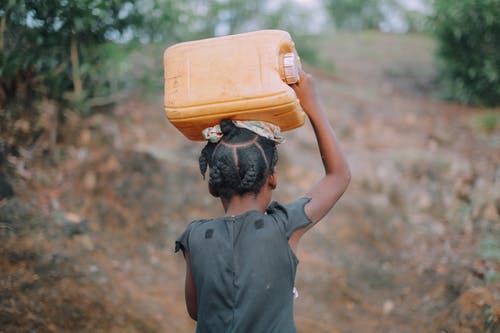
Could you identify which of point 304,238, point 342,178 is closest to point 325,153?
point 342,178

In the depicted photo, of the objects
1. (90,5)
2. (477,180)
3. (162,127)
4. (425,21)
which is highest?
(90,5)

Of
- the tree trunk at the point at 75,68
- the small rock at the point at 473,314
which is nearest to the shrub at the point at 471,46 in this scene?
the small rock at the point at 473,314

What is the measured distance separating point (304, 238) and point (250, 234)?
3256mm

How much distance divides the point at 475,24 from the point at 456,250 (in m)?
3.55

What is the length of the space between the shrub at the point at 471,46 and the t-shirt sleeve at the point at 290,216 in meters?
5.73

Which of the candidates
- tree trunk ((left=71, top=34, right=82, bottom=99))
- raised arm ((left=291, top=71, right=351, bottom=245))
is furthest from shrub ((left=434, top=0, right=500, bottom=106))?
raised arm ((left=291, top=71, right=351, bottom=245))

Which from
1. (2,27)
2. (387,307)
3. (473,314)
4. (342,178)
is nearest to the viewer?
(342,178)

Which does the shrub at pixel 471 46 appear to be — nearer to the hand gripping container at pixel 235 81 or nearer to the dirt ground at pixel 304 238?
the dirt ground at pixel 304 238

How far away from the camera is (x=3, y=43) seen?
12.3 feet

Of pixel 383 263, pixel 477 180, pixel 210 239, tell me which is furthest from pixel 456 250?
pixel 210 239

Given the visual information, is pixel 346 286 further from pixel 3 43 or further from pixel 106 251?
pixel 3 43

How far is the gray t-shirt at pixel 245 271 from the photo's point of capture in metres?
1.87

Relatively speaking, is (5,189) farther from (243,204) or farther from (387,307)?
(387,307)

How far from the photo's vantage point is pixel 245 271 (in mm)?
1880
